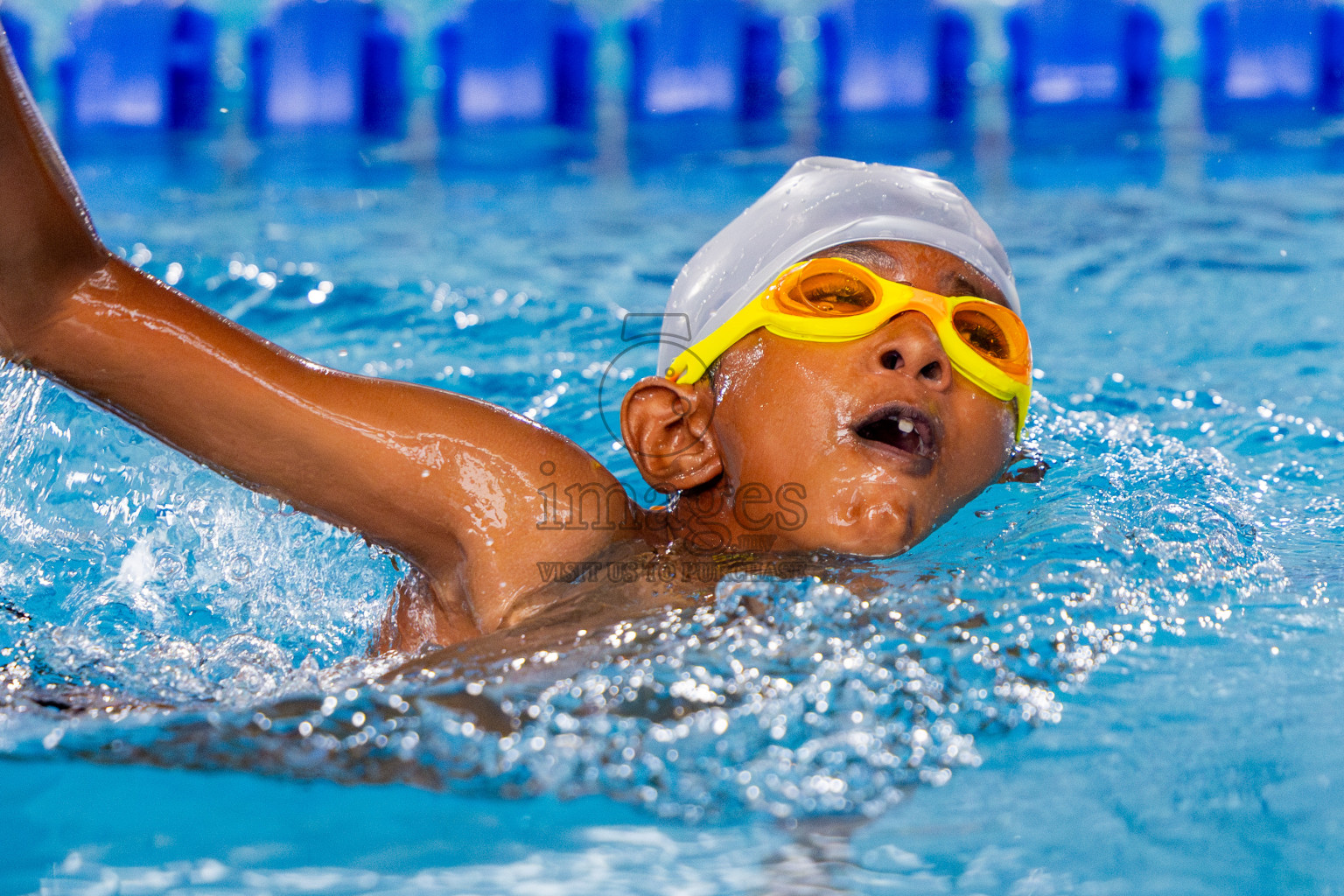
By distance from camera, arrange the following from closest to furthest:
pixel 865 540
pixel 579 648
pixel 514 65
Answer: pixel 579 648, pixel 865 540, pixel 514 65

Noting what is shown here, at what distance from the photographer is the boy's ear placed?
216 cm

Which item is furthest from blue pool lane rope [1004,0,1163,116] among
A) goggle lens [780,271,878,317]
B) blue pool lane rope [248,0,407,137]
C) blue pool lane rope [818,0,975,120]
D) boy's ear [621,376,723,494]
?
boy's ear [621,376,723,494]

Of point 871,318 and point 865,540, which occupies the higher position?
point 871,318

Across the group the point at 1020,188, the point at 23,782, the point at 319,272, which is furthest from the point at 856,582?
the point at 1020,188

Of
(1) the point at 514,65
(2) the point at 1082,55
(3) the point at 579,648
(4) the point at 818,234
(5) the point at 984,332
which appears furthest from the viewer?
(1) the point at 514,65

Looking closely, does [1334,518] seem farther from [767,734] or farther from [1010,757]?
[767,734]

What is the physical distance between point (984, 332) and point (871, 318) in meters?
0.23

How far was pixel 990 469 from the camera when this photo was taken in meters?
2.14

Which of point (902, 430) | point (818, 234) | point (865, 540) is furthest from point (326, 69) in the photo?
point (865, 540)

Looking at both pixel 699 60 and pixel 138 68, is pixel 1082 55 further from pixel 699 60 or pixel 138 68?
pixel 138 68

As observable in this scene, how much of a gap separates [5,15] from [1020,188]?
6.25 m

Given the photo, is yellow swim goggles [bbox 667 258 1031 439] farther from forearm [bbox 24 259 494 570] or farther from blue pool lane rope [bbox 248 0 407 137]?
blue pool lane rope [bbox 248 0 407 137]

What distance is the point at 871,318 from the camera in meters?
2.04

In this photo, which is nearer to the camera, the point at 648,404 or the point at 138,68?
the point at 648,404
